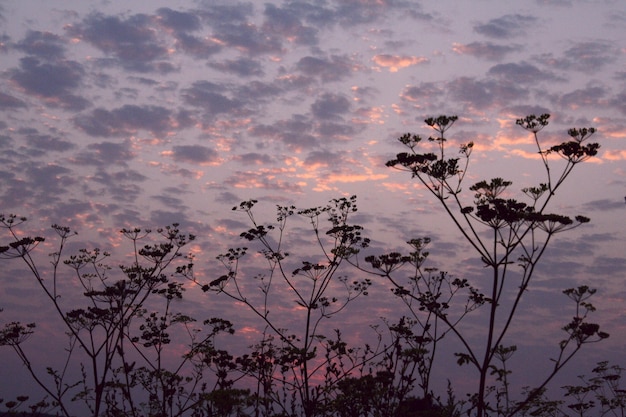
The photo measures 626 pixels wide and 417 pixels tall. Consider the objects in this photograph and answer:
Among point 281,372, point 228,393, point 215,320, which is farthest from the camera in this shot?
point 215,320

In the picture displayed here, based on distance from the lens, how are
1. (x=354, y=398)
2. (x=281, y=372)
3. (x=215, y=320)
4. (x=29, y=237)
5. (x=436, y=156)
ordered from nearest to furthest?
(x=436, y=156)
(x=354, y=398)
(x=29, y=237)
(x=281, y=372)
(x=215, y=320)

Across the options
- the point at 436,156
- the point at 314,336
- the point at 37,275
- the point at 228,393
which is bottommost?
the point at 228,393

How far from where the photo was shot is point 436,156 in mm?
13383

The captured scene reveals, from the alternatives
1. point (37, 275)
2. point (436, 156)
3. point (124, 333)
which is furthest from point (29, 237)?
point (436, 156)

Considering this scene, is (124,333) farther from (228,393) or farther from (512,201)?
(512,201)

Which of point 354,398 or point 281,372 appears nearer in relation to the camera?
point 354,398

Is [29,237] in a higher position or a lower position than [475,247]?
higher

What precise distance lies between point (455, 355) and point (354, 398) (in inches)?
142

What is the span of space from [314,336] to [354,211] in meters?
4.49

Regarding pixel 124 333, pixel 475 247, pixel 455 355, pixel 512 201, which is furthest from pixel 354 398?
pixel 124 333

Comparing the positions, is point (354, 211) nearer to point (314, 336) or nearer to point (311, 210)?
point (311, 210)

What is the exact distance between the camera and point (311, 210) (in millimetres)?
20719

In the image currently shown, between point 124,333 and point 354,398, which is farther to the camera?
point 124,333

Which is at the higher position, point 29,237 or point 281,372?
point 29,237
